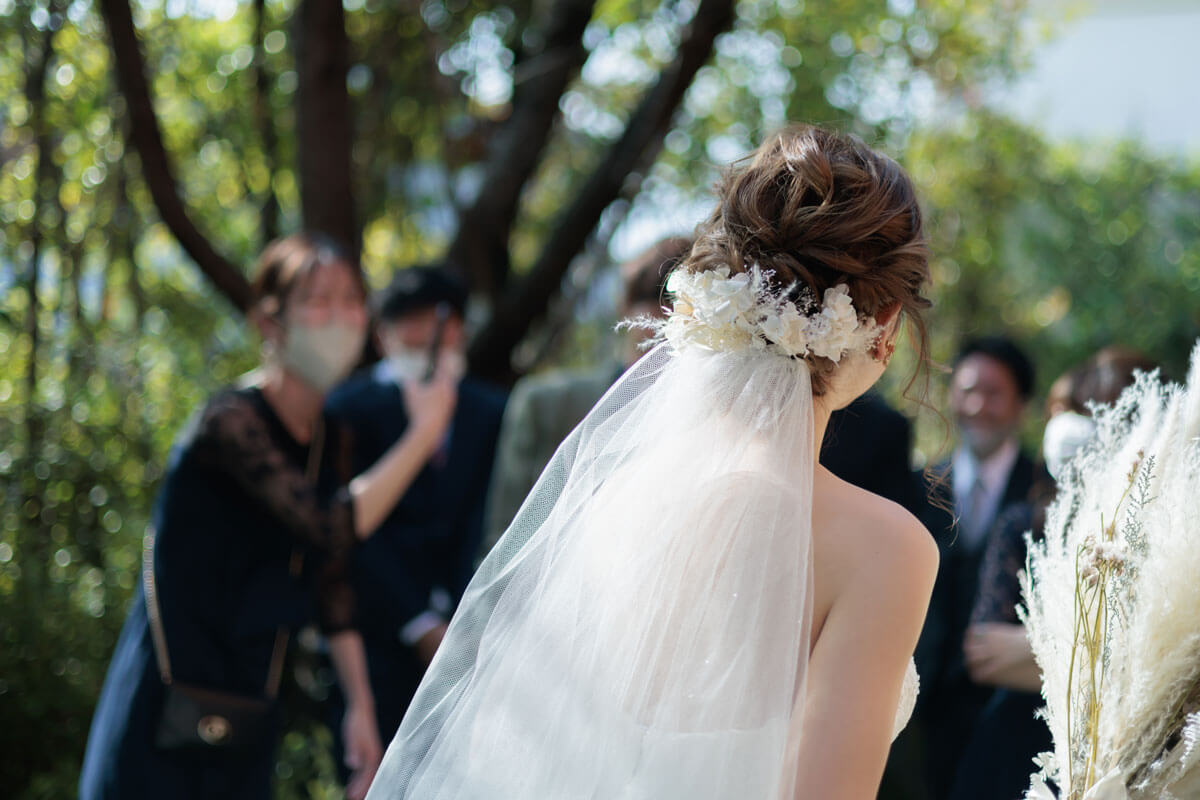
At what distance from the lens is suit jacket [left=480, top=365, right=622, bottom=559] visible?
162 inches

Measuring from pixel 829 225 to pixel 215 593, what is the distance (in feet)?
6.31

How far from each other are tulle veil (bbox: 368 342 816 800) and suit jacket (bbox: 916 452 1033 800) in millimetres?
2101

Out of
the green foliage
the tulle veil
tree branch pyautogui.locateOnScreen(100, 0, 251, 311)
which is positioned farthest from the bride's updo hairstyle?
the green foliage

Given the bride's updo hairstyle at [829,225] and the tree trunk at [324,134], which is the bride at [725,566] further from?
the tree trunk at [324,134]

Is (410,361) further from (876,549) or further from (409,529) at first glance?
(876,549)

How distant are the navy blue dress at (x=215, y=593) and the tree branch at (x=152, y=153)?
2.18m

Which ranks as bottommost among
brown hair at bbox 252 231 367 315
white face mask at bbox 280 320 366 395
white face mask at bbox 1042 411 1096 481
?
white face mask at bbox 280 320 366 395

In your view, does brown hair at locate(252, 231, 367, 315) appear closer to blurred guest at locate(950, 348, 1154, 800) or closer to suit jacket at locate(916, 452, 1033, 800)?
suit jacket at locate(916, 452, 1033, 800)

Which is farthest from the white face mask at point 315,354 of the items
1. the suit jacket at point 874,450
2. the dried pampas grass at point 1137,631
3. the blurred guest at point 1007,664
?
the dried pampas grass at point 1137,631

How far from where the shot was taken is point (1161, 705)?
5.66ft

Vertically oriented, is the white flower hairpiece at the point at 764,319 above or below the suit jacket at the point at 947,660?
above

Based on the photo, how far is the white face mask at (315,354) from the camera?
3246mm

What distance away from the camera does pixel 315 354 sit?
3250 millimetres

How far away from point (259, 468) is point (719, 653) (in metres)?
1.67
